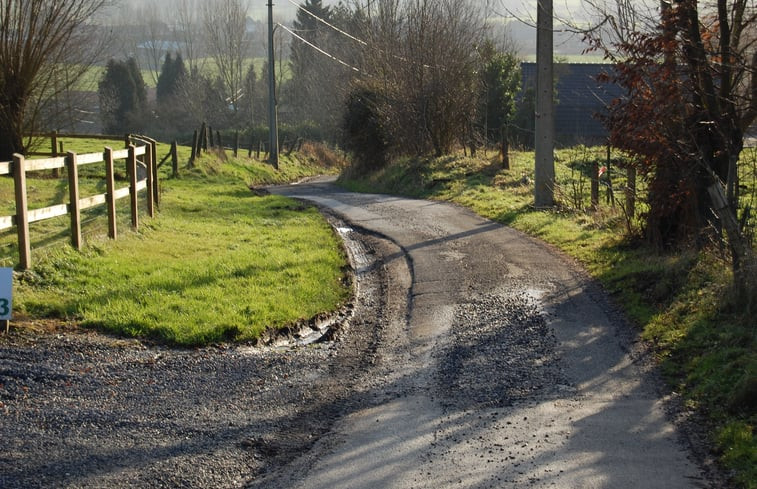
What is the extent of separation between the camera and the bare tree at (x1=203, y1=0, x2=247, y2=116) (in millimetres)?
87312

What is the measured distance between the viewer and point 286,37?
371 ft

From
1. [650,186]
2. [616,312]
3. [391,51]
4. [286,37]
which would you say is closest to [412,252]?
[650,186]

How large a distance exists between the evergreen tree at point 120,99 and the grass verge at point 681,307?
51465mm

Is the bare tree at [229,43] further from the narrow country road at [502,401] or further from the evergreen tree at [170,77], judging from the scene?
the narrow country road at [502,401]

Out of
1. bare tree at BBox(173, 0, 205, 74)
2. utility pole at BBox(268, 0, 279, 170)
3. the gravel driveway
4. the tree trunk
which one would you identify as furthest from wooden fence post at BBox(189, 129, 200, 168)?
bare tree at BBox(173, 0, 205, 74)

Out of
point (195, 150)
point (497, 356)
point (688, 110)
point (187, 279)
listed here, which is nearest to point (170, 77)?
point (195, 150)

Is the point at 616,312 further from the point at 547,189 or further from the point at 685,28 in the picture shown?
the point at 547,189

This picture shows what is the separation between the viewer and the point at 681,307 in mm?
8906

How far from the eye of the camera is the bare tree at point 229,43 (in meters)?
87.3

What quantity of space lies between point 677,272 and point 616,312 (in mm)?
→ 1103

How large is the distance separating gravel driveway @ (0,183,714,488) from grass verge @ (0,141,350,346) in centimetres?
53

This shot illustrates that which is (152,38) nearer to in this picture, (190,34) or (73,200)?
(190,34)

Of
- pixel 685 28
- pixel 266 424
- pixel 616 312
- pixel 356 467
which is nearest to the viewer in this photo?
pixel 356 467

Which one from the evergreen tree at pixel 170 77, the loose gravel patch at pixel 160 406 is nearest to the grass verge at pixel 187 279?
the loose gravel patch at pixel 160 406
